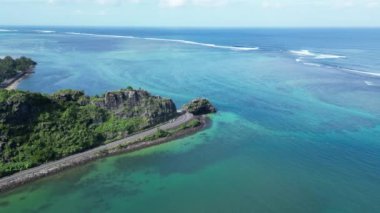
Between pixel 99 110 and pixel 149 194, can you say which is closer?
pixel 149 194

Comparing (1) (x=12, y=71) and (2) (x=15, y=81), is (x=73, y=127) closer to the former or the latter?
(2) (x=15, y=81)

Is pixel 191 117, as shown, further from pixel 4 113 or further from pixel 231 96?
pixel 4 113

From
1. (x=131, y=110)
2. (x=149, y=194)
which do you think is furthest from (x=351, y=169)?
(x=131, y=110)

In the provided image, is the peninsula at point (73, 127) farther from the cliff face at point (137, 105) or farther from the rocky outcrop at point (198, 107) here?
the rocky outcrop at point (198, 107)

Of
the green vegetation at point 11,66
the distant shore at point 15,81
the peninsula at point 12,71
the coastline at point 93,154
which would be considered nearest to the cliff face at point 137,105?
the coastline at point 93,154

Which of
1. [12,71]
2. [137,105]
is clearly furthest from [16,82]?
[137,105]

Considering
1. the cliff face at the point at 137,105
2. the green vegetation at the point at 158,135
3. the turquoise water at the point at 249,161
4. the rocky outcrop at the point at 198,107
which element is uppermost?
the cliff face at the point at 137,105

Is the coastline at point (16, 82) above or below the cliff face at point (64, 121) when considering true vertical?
below
